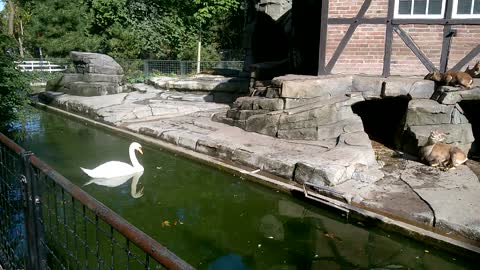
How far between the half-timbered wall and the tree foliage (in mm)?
13220

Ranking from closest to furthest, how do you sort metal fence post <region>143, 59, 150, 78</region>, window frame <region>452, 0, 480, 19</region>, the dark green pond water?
the dark green pond water, window frame <region>452, 0, 480, 19</region>, metal fence post <region>143, 59, 150, 78</region>

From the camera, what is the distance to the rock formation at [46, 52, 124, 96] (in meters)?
15.3

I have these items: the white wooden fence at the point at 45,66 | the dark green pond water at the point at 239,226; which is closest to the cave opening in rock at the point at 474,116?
the dark green pond water at the point at 239,226

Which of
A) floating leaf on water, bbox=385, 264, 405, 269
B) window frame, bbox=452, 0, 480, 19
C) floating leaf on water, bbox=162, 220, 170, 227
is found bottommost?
floating leaf on water, bbox=385, 264, 405, 269

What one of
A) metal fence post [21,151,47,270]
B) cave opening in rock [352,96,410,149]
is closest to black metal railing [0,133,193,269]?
metal fence post [21,151,47,270]

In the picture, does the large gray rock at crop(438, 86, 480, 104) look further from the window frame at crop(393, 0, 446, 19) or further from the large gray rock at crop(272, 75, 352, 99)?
the large gray rock at crop(272, 75, 352, 99)

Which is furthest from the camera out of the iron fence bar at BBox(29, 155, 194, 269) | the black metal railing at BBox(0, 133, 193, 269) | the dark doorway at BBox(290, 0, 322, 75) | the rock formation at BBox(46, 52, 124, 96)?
the rock formation at BBox(46, 52, 124, 96)

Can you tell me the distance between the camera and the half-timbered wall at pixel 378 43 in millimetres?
8703

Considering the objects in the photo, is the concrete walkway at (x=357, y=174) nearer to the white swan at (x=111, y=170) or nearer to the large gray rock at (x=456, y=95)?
Result: the large gray rock at (x=456, y=95)

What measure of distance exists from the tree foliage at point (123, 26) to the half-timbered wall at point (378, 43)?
13220 millimetres

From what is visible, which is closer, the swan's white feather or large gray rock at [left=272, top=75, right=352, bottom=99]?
the swan's white feather

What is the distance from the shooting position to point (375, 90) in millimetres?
8750

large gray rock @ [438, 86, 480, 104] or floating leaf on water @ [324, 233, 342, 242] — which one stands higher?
large gray rock @ [438, 86, 480, 104]

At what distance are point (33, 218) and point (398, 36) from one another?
27.3 ft
